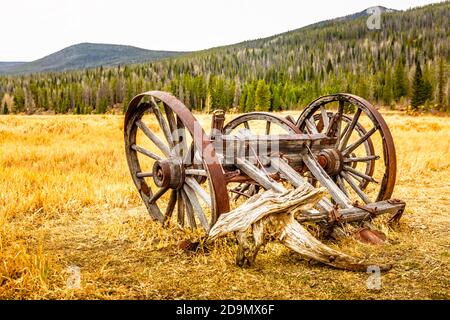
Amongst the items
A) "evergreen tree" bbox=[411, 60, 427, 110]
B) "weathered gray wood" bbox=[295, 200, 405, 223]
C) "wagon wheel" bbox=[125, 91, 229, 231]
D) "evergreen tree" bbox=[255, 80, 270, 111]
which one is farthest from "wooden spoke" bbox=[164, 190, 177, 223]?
"evergreen tree" bbox=[411, 60, 427, 110]

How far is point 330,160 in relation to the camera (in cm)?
550

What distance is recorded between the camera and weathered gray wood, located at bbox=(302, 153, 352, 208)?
4.75 meters

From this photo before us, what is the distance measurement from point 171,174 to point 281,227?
1.40m

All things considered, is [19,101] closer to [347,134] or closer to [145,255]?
[347,134]

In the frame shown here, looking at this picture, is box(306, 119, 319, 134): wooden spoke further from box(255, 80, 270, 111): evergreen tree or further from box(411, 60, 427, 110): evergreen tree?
box(411, 60, 427, 110): evergreen tree

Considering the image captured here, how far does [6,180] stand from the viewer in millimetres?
7098

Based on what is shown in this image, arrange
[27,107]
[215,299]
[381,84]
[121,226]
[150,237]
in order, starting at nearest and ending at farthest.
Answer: [215,299]
[150,237]
[121,226]
[381,84]
[27,107]

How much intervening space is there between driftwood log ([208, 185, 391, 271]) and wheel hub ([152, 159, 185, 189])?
39.7 inches

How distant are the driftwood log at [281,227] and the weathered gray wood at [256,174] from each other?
0.61 meters

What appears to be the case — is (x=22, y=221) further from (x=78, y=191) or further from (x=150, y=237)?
(x=150, y=237)

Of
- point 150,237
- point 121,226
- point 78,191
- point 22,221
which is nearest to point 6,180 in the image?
point 78,191

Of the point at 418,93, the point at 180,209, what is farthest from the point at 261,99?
the point at 180,209

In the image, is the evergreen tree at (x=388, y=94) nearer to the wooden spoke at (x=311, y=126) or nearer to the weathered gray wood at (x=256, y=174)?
the wooden spoke at (x=311, y=126)
